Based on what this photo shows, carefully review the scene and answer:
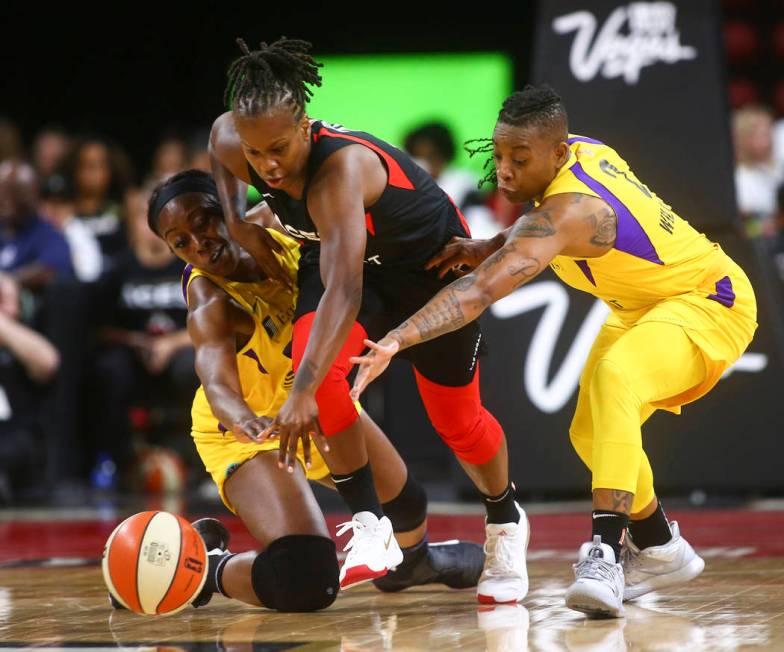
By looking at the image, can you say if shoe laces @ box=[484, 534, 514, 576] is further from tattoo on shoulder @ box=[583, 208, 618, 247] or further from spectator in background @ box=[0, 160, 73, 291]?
spectator in background @ box=[0, 160, 73, 291]

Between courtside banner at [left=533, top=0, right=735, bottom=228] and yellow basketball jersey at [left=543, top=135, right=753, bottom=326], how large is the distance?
8.12ft

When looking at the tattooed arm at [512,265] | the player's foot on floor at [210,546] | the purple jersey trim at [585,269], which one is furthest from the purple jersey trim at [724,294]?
the player's foot on floor at [210,546]

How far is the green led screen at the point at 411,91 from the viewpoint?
42.2ft

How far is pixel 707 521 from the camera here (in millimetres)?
6375

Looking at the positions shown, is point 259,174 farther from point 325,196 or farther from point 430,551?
point 430,551

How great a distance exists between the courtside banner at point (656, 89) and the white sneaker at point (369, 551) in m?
3.19

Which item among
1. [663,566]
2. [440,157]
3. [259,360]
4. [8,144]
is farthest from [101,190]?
[663,566]

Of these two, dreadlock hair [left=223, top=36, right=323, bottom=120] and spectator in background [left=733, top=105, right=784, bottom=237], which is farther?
spectator in background [left=733, top=105, right=784, bottom=237]

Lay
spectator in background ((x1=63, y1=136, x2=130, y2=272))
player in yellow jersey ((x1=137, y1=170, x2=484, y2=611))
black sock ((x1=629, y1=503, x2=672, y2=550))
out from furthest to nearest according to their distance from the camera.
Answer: spectator in background ((x1=63, y1=136, x2=130, y2=272)), black sock ((x1=629, y1=503, x2=672, y2=550)), player in yellow jersey ((x1=137, y1=170, x2=484, y2=611))

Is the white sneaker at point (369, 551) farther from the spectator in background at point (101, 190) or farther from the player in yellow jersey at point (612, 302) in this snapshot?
the spectator in background at point (101, 190)

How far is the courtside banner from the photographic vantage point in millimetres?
6824

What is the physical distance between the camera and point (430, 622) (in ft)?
13.0

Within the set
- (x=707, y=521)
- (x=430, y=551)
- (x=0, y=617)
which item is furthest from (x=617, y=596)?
(x=707, y=521)

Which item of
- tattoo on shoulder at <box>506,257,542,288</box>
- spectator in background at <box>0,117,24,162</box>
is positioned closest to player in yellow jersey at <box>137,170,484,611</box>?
tattoo on shoulder at <box>506,257,542,288</box>
